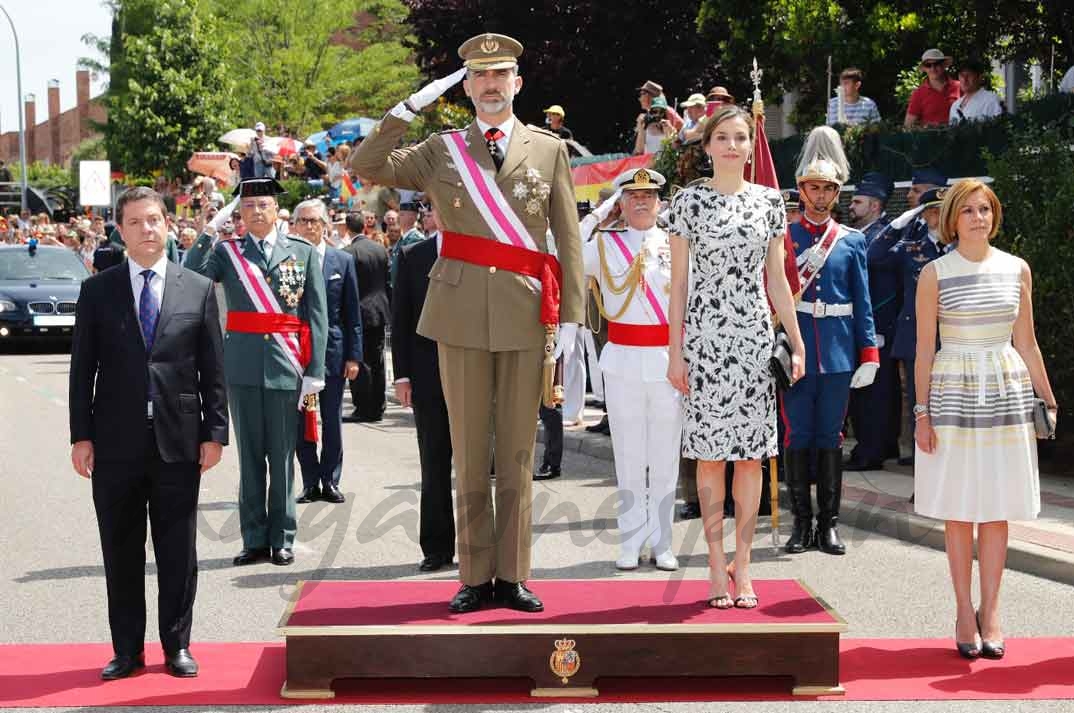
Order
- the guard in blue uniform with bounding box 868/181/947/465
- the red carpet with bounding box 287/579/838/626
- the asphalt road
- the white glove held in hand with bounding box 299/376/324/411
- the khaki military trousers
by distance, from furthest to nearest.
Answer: the guard in blue uniform with bounding box 868/181/947/465 < the white glove held in hand with bounding box 299/376/324/411 < the asphalt road < the khaki military trousers < the red carpet with bounding box 287/579/838/626

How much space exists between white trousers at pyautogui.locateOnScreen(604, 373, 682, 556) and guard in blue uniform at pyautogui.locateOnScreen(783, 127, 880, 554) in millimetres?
813

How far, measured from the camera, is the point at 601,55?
29.2 m

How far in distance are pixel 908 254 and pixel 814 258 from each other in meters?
2.68

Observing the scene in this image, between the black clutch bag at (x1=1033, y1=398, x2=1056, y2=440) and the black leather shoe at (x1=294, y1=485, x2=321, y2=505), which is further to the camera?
the black leather shoe at (x1=294, y1=485, x2=321, y2=505)

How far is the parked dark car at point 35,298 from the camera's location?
24.7 metres

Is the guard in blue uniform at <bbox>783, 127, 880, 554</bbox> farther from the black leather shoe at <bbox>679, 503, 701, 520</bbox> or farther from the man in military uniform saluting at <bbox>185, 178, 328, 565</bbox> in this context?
the man in military uniform saluting at <bbox>185, 178, 328, 565</bbox>

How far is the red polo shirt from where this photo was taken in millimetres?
15117

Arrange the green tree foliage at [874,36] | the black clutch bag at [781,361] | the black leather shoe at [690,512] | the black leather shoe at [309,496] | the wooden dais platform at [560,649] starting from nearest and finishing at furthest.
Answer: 1. the wooden dais platform at [560,649]
2. the black clutch bag at [781,361]
3. the black leather shoe at [690,512]
4. the black leather shoe at [309,496]
5. the green tree foliage at [874,36]

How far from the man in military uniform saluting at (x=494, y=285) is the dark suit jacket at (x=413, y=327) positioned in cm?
212

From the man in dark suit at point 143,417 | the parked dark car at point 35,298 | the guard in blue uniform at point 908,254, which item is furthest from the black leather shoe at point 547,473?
the parked dark car at point 35,298

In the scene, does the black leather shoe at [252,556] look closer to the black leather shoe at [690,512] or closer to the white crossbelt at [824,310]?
the black leather shoe at [690,512]

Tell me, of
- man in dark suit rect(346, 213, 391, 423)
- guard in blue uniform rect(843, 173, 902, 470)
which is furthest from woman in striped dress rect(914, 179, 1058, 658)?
man in dark suit rect(346, 213, 391, 423)

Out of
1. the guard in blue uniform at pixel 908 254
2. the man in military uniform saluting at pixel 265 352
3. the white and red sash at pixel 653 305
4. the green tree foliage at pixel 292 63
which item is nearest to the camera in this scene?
the white and red sash at pixel 653 305

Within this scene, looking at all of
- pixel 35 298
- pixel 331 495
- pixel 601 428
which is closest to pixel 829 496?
pixel 331 495
